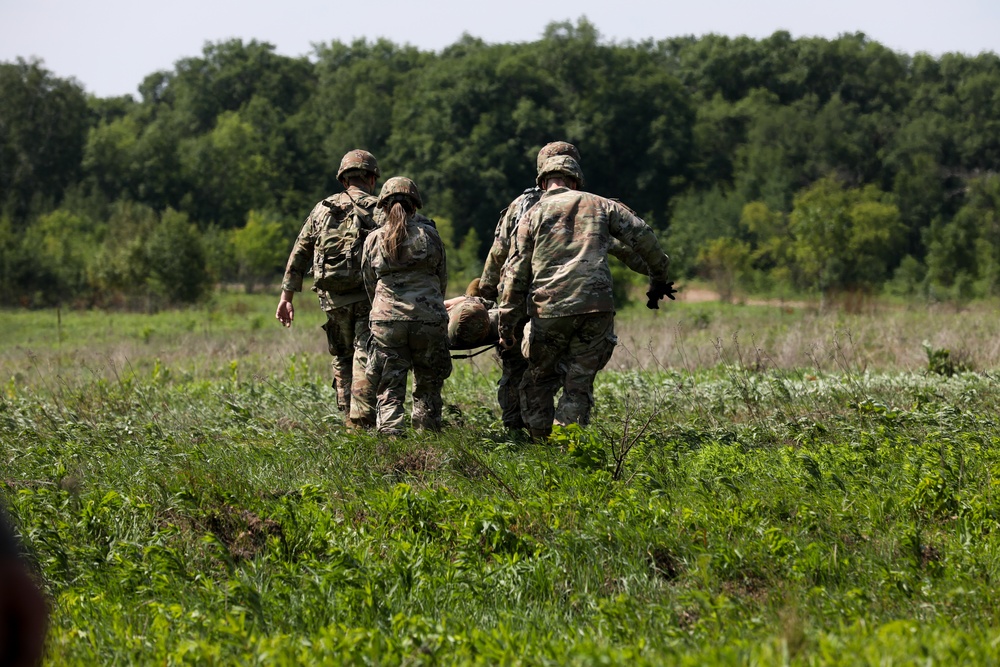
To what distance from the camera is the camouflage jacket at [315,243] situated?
959 cm

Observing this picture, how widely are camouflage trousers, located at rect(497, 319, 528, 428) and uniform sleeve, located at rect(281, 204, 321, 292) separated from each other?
2.05 metres

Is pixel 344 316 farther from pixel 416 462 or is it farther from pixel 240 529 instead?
pixel 240 529

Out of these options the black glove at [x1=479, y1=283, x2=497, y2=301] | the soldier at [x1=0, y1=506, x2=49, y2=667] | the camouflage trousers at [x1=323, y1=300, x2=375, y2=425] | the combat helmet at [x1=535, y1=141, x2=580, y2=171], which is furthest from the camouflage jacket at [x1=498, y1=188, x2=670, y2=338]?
the soldier at [x1=0, y1=506, x2=49, y2=667]

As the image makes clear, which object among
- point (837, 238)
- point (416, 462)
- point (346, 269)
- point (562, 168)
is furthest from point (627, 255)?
point (837, 238)

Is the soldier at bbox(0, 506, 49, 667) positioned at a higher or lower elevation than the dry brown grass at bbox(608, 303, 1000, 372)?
higher

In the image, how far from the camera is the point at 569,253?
8.15 metres

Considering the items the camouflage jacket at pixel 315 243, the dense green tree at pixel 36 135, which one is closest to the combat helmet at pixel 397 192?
the camouflage jacket at pixel 315 243

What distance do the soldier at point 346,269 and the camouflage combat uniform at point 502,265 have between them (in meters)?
1.11

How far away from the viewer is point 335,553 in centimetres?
550

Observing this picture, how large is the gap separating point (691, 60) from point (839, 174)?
2946cm

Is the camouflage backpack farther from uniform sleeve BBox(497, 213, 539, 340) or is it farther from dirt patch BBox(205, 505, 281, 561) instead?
dirt patch BBox(205, 505, 281, 561)

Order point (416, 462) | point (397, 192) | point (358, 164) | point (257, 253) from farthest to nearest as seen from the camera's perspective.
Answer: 1. point (257, 253)
2. point (358, 164)
3. point (397, 192)
4. point (416, 462)

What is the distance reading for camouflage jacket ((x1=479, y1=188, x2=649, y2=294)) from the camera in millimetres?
8367

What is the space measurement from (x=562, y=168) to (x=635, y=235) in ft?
2.46
